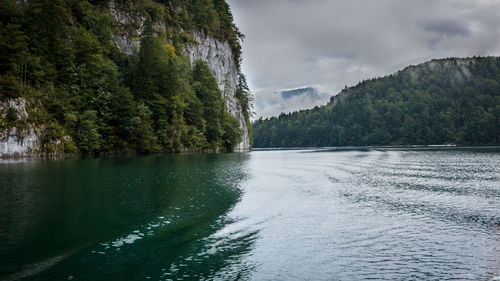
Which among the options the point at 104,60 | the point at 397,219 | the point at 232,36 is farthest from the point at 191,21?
the point at 397,219

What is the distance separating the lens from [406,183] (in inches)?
820

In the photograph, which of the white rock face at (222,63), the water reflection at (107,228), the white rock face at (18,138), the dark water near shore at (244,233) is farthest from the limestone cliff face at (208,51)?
the dark water near shore at (244,233)

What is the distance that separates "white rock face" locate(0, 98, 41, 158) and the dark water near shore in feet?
78.0

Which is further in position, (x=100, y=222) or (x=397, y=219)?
(x=397, y=219)

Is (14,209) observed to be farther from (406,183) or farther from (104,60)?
(104,60)

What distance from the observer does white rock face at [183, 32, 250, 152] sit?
86.1 metres

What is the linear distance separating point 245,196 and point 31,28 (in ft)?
153

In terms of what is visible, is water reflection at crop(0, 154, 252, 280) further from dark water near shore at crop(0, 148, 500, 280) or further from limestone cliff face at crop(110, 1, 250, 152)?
limestone cliff face at crop(110, 1, 250, 152)

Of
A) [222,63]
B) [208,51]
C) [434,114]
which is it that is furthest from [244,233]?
[434,114]

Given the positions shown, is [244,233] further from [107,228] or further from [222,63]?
[222,63]

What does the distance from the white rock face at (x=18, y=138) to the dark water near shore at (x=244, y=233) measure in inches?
937

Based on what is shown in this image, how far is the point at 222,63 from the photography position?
9919 centimetres

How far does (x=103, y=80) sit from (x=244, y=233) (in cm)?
4928

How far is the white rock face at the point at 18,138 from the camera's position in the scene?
36.3 m
